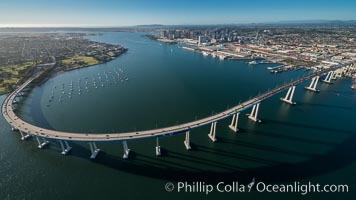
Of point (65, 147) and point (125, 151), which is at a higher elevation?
point (125, 151)

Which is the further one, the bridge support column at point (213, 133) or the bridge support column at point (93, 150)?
the bridge support column at point (213, 133)

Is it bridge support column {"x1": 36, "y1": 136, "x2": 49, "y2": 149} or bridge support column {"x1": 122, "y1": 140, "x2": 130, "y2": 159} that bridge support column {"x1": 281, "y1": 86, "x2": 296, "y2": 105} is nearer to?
bridge support column {"x1": 122, "y1": 140, "x2": 130, "y2": 159}

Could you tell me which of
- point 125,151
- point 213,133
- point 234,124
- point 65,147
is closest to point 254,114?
point 234,124

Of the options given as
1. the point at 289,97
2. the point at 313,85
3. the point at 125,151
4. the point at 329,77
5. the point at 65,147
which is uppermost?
the point at 125,151

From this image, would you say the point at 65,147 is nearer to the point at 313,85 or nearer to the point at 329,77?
the point at 313,85

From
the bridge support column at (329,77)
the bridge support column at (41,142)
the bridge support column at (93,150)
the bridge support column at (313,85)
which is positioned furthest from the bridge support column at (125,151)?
the bridge support column at (329,77)

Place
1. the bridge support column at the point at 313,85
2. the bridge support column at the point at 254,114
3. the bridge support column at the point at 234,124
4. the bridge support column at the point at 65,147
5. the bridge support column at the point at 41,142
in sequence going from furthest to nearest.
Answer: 1. the bridge support column at the point at 313,85
2. the bridge support column at the point at 254,114
3. the bridge support column at the point at 234,124
4. the bridge support column at the point at 41,142
5. the bridge support column at the point at 65,147

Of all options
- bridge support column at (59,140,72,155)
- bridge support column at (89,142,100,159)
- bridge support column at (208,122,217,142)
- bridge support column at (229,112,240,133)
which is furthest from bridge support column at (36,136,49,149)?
bridge support column at (229,112,240,133)

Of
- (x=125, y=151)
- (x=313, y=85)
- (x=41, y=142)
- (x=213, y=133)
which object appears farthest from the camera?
(x=313, y=85)

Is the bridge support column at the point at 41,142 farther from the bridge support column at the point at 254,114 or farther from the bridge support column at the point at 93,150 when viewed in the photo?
the bridge support column at the point at 254,114

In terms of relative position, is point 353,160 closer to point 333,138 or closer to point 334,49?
point 333,138
